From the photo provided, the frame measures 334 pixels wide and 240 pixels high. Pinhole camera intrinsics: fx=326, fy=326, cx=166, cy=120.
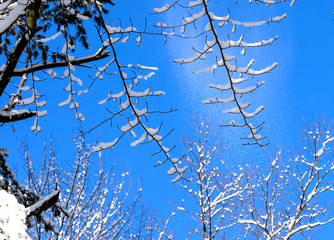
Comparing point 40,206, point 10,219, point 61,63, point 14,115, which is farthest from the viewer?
point 40,206

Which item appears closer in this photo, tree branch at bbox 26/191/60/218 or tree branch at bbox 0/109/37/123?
tree branch at bbox 0/109/37/123

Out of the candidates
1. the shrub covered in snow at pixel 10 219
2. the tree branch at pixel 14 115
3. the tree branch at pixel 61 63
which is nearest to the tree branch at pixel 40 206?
the tree branch at pixel 14 115

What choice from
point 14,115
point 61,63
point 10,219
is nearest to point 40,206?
point 14,115

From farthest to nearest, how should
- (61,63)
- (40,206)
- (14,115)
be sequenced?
(40,206)
(61,63)
(14,115)

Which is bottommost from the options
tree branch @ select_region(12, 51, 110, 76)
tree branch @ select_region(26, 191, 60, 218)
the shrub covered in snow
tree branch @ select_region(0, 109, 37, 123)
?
the shrub covered in snow

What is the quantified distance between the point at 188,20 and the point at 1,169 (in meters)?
4.66

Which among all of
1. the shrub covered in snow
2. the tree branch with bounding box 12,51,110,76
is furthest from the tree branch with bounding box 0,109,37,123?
the shrub covered in snow

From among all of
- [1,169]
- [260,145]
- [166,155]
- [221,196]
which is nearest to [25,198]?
[1,169]

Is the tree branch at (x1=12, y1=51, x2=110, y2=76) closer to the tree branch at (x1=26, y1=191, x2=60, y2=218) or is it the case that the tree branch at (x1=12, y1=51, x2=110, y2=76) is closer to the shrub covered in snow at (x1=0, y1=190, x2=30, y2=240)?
the shrub covered in snow at (x1=0, y1=190, x2=30, y2=240)

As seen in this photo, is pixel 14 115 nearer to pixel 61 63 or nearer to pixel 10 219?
pixel 61 63

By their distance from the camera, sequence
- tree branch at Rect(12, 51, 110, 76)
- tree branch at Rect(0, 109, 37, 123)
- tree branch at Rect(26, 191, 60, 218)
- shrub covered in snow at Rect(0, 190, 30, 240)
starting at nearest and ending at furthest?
shrub covered in snow at Rect(0, 190, 30, 240), tree branch at Rect(12, 51, 110, 76), tree branch at Rect(0, 109, 37, 123), tree branch at Rect(26, 191, 60, 218)

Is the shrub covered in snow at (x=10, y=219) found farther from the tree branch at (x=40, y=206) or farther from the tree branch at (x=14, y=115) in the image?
the tree branch at (x=40, y=206)

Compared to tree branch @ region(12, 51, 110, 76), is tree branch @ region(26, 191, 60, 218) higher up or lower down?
lower down

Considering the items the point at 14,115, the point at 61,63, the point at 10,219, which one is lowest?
the point at 10,219
